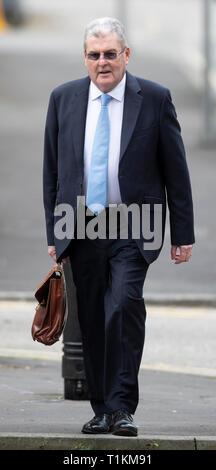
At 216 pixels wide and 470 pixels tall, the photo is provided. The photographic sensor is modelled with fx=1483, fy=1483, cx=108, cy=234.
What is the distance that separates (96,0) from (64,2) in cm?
130

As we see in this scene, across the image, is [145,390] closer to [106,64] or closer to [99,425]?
[99,425]

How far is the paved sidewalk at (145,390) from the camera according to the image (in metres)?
6.94

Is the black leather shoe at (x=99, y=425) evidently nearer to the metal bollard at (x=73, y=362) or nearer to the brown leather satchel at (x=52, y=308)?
the brown leather satchel at (x=52, y=308)

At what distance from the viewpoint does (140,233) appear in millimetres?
7090

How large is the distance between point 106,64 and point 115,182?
56 centimetres

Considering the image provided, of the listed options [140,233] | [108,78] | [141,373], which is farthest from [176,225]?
[141,373]

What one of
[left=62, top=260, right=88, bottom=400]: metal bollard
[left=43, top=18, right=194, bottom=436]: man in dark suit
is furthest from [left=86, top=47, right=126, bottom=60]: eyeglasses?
[left=62, top=260, right=88, bottom=400]: metal bollard

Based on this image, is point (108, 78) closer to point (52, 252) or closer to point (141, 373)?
point (52, 252)

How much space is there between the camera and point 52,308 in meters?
7.30

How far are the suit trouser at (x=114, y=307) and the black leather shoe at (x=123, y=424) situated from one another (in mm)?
33

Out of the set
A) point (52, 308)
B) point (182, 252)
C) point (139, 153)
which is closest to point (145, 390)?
point (52, 308)

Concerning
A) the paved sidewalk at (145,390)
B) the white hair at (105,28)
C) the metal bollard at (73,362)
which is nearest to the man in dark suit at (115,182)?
the white hair at (105,28)

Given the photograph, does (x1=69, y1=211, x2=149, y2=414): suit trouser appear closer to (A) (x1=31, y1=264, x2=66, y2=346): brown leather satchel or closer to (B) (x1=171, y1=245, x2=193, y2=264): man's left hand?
(A) (x1=31, y1=264, x2=66, y2=346): brown leather satchel

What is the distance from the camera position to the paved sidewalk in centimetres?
694
